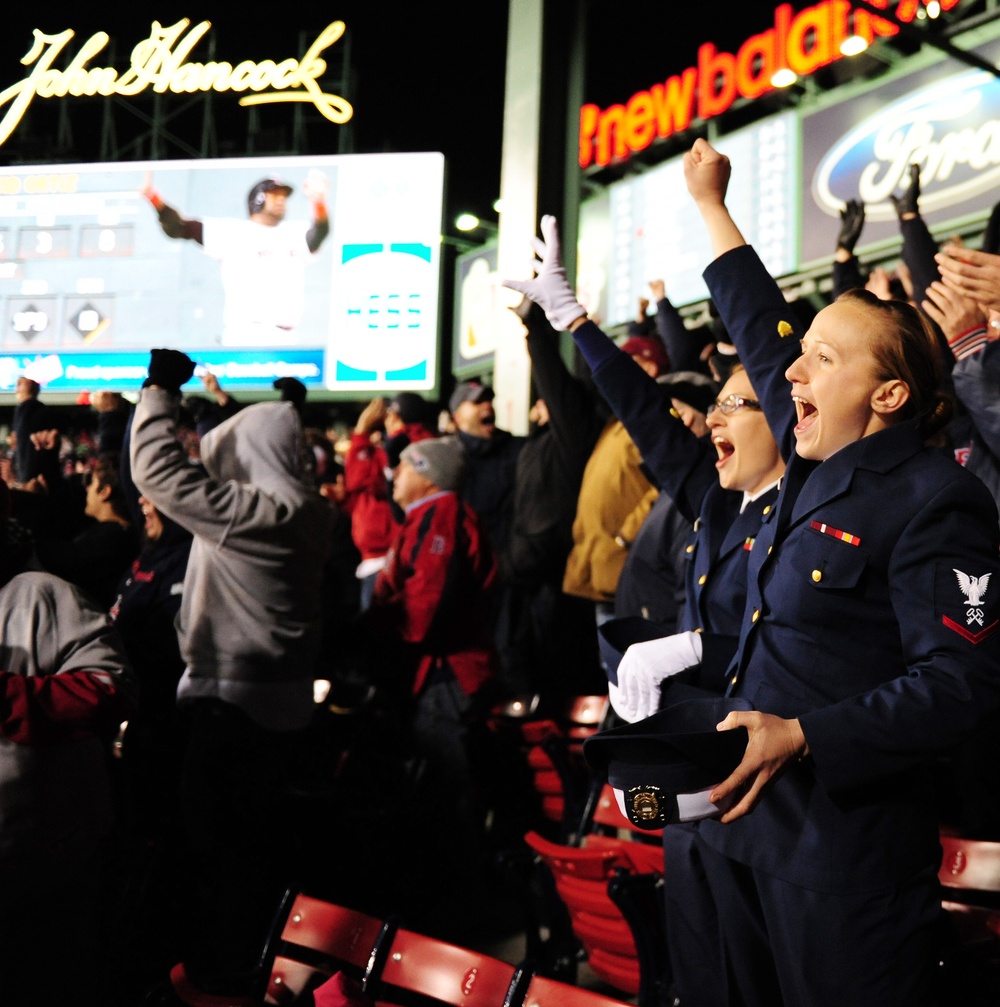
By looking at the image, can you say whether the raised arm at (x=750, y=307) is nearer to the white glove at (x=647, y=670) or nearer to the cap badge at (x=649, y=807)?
the white glove at (x=647, y=670)

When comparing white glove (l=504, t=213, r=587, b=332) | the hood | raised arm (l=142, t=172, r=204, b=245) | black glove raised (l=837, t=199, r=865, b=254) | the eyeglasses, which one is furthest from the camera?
raised arm (l=142, t=172, r=204, b=245)

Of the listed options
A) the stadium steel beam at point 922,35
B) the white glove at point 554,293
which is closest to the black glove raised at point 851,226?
the stadium steel beam at point 922,35

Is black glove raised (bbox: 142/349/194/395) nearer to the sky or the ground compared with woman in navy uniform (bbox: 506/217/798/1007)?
nearer to the sky

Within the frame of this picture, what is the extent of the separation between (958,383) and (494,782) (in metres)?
2.97

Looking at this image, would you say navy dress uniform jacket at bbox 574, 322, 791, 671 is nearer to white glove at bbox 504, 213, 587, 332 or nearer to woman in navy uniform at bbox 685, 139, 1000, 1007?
white glove at bbox 504, 213, 587, 332

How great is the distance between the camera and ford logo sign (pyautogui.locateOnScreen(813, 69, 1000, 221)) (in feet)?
46.7

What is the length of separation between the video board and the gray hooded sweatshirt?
13.9ft

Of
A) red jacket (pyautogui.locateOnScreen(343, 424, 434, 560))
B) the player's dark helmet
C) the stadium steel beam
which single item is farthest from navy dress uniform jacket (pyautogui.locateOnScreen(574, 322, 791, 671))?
the player's dark helmet

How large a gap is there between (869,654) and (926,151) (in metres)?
14.8

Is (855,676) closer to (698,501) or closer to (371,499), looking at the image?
(698,501)

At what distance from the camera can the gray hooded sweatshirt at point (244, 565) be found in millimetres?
3955

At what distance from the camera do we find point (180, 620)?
412cm

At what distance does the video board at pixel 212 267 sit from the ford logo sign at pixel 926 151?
756 centimetres

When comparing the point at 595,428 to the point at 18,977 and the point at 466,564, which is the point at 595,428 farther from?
the point at 18,977
